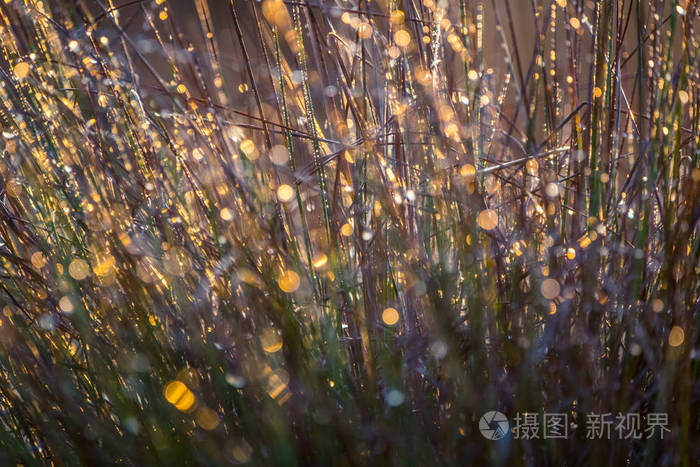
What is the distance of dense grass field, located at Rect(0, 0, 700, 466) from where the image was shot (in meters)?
0.76

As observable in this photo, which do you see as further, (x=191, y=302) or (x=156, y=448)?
(x=191, y=302)

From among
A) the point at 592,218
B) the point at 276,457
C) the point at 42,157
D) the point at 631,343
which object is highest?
the point at 42,157

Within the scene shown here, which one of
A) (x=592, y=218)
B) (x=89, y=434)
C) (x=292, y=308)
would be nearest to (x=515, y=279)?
(x=592, y=218)

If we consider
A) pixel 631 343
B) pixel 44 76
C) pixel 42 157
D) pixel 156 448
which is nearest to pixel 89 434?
pixel 156 448

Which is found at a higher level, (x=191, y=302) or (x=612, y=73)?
(x=612, y=73)

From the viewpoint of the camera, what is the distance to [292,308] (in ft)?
2.77

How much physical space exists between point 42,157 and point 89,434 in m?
0.41

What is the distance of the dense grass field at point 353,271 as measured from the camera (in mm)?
761

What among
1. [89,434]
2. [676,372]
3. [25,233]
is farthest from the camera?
[25,233]

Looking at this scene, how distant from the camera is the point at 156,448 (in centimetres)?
77

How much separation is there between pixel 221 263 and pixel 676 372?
0.53 meters

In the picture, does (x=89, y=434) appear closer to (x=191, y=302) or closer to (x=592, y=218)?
(x=191, y=302)

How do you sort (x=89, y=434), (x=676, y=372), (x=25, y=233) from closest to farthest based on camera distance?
(x=676, y=372) → (x=89, y=434) → (x=25, y=233)

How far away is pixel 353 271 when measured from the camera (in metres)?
0.91
